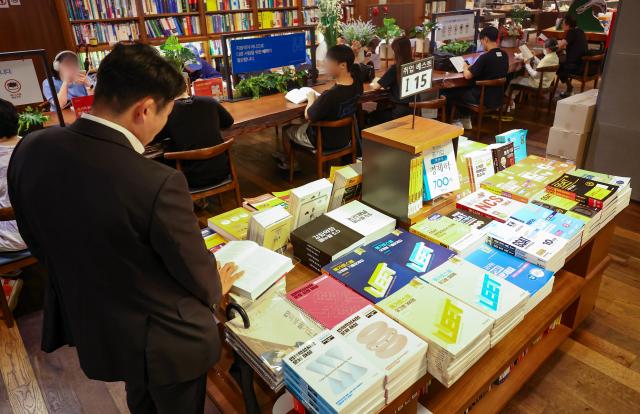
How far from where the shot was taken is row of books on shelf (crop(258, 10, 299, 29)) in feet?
23.6

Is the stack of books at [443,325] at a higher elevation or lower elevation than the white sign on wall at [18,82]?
lower

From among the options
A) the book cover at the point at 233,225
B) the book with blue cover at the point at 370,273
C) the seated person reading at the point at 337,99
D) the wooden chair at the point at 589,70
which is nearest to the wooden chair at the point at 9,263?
the book cover at the point at 233,225

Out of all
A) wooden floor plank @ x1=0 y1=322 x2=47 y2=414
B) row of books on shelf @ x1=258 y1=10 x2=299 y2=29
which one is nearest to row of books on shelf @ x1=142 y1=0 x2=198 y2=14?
row of books on shelf @ x1=258 y1=10 x2=299 y2=29

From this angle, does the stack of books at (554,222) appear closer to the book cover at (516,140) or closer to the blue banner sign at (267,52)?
the book cover at (516,140)

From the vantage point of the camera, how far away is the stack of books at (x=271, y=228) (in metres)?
1.74

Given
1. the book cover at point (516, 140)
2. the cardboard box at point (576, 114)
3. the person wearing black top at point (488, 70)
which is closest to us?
the book cover at point (516, 140)

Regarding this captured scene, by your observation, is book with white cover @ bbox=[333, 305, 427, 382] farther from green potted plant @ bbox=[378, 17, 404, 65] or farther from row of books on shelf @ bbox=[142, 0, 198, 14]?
row of books on shelf @ bbox=[142, 0, 198, 14]

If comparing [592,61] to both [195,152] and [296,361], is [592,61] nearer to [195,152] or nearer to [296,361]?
[195,152]

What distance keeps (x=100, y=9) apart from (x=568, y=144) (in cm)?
565

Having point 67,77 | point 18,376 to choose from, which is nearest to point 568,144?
point 18,376

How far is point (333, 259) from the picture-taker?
5.53 feet

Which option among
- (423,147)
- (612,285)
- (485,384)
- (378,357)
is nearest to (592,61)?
(612,285)

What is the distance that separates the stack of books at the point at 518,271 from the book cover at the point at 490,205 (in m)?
0.21

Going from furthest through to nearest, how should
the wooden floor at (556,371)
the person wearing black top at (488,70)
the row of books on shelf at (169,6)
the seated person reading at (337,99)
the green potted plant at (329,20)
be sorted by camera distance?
the row of books on shelf at (169,6) → the person wearing black top at (488,70) → the green potted plant at (329,20) → the seated person reading at (337,99) → the wooden floor at (556,371)
